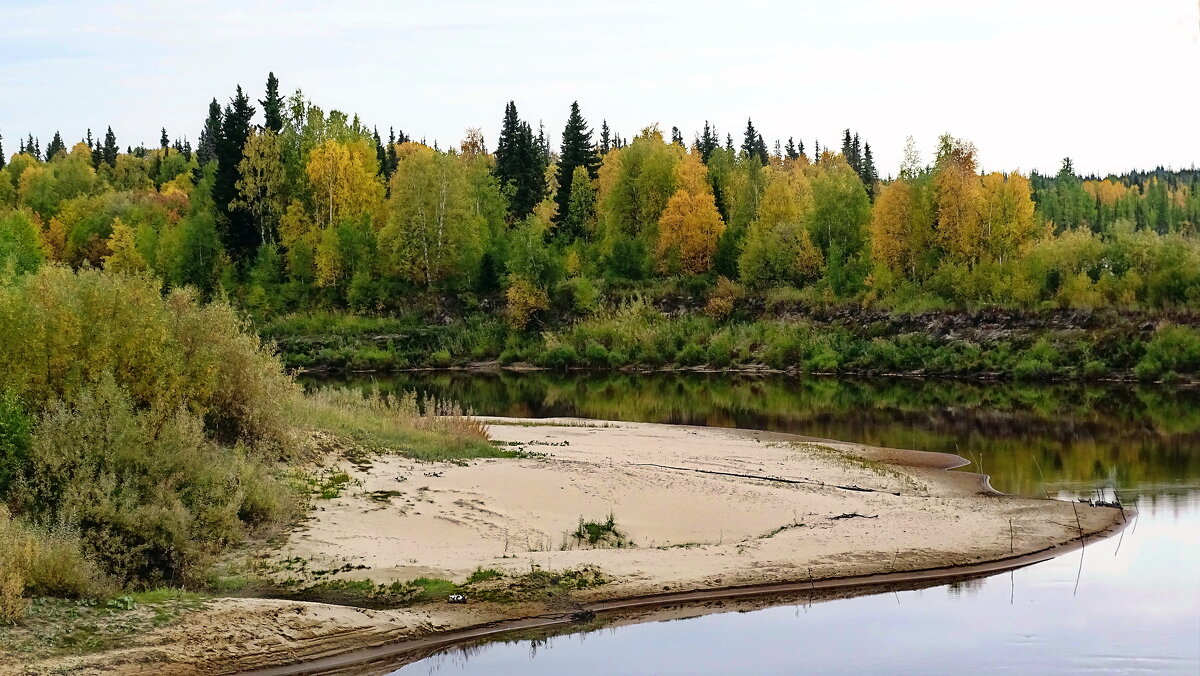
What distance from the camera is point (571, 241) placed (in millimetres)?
91938

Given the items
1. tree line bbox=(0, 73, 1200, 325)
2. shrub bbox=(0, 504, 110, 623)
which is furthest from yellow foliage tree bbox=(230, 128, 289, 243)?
shrub bbox=(0, 504, 110, 623)

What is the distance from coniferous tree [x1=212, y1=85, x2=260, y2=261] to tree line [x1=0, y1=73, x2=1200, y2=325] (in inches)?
5.5

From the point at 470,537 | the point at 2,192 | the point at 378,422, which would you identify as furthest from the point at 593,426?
the point at 2,192

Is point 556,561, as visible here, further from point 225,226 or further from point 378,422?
point 225,226

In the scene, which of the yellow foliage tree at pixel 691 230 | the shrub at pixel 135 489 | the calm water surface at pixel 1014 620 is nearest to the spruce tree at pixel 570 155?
the yellow foliage tree at pixel 691 230

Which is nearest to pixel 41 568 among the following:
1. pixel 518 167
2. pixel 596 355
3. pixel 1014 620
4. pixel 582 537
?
pixel 582 537

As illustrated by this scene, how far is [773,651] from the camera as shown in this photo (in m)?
16.1

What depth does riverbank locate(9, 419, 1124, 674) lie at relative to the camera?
50.2 feet

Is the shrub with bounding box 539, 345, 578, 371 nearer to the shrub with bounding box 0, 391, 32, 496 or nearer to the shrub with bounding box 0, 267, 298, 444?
the shrub with bounding box 0, 267, 298, 444

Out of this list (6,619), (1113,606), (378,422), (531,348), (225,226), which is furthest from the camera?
(225,226)

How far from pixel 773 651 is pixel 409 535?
6.85 meters

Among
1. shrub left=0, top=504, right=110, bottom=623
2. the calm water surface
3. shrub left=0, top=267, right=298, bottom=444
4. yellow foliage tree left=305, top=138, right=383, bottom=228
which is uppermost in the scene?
yellow foliage tree left=305, top=138, right=383, bottom=228

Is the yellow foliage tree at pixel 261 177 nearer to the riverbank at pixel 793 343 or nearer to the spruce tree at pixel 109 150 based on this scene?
the riverbank at pixel 793 343

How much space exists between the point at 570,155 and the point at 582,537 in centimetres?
7728
